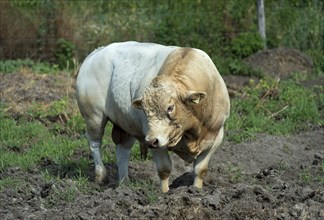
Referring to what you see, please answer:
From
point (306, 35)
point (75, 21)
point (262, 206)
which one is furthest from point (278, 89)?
point (262, 206)

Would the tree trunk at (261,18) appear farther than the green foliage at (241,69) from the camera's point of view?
Yes

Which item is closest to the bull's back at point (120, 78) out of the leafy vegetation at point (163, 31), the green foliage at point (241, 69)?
the leafy vegetation at point (163, 31)

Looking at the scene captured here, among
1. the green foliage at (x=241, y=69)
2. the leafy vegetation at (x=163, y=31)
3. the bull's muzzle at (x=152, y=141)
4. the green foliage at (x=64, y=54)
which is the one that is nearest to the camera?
the bull's muzzle at (x=152, y=141)

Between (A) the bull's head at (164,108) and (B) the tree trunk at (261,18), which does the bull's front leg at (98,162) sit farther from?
(B) the tree trunk at (261,18)

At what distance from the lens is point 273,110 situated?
1236 cm

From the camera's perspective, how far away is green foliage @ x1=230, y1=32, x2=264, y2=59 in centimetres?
1636

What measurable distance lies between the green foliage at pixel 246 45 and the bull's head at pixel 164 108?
8836 mm

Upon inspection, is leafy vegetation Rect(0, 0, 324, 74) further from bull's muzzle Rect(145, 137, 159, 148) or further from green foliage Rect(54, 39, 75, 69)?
bull's muzzle Rect(145, 137, 159, 148)

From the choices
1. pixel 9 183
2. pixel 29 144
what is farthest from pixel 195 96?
pixel 29 144

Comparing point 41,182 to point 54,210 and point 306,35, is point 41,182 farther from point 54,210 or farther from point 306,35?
point 306,35

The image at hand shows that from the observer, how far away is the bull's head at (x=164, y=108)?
293 inches

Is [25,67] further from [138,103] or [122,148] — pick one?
[138,103]

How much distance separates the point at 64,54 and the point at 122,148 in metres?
7.25

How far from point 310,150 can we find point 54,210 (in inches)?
161
